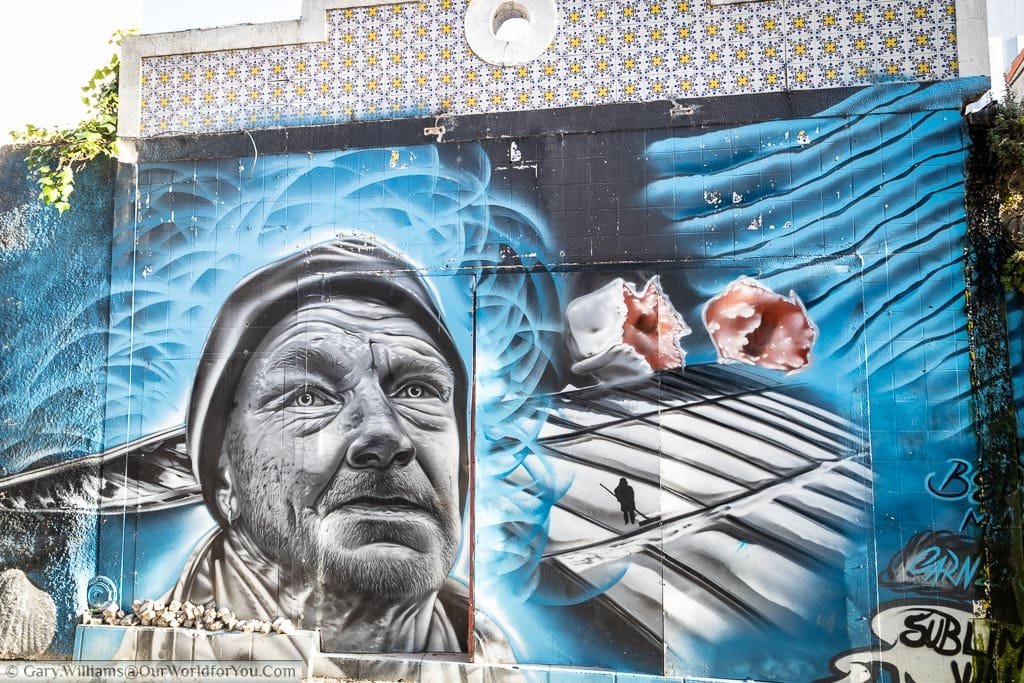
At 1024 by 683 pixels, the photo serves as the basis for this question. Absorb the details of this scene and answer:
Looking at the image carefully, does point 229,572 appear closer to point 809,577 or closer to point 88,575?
point 88,575

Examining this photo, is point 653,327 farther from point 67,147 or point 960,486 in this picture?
point 67,147

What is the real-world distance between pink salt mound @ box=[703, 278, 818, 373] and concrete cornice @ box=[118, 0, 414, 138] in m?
3.47

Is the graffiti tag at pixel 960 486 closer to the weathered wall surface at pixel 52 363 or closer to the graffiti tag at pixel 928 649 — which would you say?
the graffiti tag at pixel 928 649

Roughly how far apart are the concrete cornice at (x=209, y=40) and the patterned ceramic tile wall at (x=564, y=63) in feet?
0.19

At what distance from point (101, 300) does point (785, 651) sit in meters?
5.87

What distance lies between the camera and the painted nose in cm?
665

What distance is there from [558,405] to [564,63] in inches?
102

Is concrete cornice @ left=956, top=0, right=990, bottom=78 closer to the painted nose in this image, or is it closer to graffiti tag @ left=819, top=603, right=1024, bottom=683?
graffiti tag @ left=819, top=603, right=1024, bottom=683

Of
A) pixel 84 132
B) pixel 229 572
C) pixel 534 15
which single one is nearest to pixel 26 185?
pixel 84 132

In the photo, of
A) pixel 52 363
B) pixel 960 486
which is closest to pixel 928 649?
pixel 960 486

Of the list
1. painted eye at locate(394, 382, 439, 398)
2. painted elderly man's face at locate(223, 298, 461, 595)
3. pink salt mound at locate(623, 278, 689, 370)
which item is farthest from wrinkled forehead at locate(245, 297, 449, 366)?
pink salt mound at locate(623, 278, 689, 370)

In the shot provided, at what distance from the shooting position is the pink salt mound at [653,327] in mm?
6344

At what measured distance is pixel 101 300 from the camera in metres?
7.21

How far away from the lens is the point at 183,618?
6770 mm
